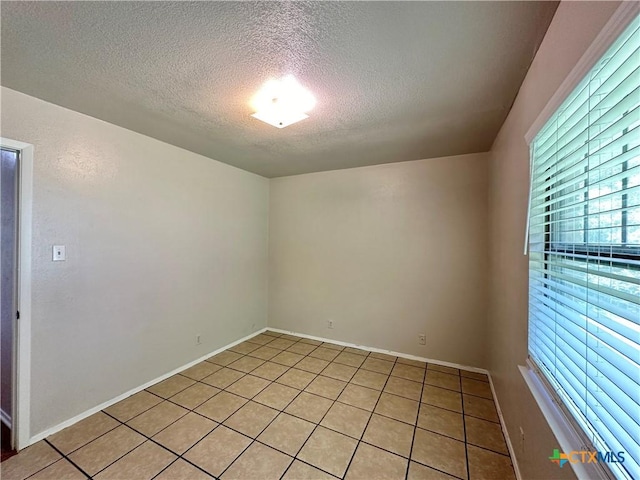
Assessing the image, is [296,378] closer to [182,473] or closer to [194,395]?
[194,395]

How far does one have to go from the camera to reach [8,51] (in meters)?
1.38

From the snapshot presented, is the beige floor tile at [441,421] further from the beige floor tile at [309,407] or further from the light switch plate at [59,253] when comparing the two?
the light switch plate at [59,253]

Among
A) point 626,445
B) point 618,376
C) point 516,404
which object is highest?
point 618,376

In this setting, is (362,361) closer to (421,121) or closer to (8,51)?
(421,121)

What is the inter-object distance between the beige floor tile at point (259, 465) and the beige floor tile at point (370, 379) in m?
1.13

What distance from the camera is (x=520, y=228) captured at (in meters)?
1.64

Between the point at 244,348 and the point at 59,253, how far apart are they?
2.25 m

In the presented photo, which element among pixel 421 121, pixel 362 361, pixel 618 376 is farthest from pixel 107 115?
pixel 362 361

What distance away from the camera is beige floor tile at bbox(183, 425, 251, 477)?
5.45ft

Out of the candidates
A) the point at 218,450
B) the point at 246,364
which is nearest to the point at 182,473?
the point at 218,450

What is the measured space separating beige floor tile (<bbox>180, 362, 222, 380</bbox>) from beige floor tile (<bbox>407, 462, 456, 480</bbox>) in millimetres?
2127

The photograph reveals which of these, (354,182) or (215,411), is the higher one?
(354,182)

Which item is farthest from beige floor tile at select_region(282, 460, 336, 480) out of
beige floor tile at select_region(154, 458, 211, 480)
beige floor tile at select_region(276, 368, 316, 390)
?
beige floor tile at select_region(276, 368, 316, 390)

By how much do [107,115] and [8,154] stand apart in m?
0.70
